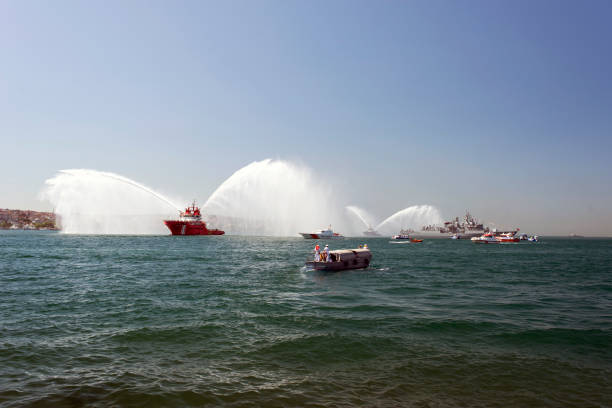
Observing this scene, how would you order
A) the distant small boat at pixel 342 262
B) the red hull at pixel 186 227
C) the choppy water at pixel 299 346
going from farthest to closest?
the red hull at pixel 186 227 < the distant small boat at pixel 342 262 < the choppy water at pixel 299 346

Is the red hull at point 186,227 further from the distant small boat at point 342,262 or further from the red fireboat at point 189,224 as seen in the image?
the distant small boat at point 342,262

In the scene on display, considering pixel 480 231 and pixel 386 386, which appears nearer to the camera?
pixel 386 386

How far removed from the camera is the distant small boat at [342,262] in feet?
120

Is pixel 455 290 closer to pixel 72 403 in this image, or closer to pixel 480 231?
pixel 72 403

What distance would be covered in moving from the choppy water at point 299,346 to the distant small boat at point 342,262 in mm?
10711

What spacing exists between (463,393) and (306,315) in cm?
941

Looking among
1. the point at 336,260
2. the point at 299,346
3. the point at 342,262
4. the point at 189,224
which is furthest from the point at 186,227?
the point at 299,346

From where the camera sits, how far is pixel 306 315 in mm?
17594

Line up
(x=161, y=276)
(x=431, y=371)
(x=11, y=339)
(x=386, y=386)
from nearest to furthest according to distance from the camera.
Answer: (x=386, y=386) → (x=431, y=371) → (x=11, y=339) → (x=161, y=276)

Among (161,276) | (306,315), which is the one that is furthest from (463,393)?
(161,276)

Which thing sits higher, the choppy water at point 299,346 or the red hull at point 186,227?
the red hull at point 186,227

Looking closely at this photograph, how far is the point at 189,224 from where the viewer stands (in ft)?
429

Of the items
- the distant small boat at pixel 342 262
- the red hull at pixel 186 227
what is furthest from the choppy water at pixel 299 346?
the red hull at pixel 186 227

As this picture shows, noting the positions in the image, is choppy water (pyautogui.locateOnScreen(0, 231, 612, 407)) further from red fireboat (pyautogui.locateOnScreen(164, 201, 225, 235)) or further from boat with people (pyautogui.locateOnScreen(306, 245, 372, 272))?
red fireboat (pyautogui.locateOnScreen(164, 201, 225, 235))
